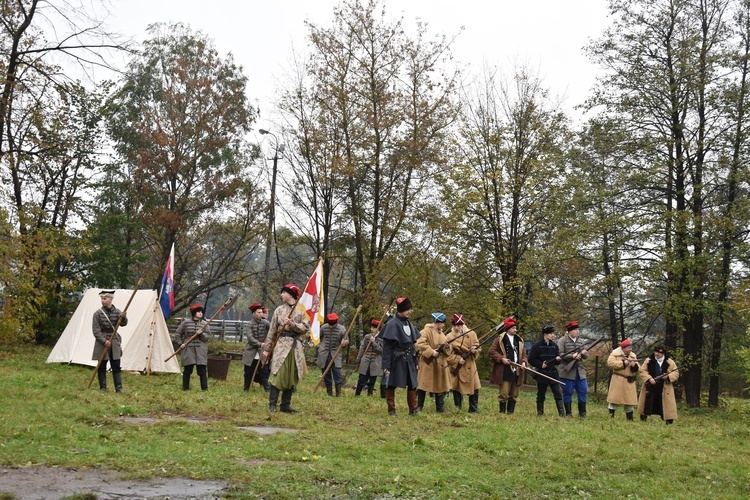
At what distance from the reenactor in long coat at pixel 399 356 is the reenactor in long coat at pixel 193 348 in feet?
15.6

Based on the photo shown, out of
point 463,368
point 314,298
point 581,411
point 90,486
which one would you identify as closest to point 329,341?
point 314,298

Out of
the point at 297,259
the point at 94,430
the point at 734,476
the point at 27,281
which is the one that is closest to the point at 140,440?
the point at 94,430

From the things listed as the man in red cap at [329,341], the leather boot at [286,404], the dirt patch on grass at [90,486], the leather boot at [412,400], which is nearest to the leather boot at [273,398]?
the leather boot at [286,404]

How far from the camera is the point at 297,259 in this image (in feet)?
108

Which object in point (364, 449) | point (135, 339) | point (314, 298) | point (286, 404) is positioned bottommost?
point (364, 449)

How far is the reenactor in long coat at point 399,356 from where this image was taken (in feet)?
40.8

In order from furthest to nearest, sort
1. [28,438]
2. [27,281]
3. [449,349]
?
[27,281], [449,349], [28,438]

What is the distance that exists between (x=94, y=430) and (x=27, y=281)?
15.0m

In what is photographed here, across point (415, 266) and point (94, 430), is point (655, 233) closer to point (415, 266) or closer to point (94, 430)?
point (415, 266)

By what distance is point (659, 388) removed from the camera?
1620 cm

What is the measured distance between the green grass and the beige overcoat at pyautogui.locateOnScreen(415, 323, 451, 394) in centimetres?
56

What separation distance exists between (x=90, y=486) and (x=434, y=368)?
855 cm

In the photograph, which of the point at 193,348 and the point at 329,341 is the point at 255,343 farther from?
the point at 329,341

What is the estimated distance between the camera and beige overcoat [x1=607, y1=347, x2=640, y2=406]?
16219 mm
